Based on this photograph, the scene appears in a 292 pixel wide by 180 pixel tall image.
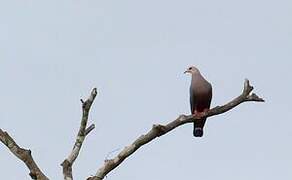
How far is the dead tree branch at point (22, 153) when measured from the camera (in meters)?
6.78

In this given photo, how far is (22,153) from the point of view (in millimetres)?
6820

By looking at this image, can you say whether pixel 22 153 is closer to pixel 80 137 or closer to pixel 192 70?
pixel 80 137

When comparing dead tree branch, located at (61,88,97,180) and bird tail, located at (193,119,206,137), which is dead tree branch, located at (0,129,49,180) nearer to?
dead tree branch, located at (61,88,97,180)

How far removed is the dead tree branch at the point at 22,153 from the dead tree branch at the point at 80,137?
0.29 m

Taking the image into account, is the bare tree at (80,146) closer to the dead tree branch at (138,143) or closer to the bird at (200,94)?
the dead tree branch at (138,143)

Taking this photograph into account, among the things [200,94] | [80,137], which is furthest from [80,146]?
[200,94]

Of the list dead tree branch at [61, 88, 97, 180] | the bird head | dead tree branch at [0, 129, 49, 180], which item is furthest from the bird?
dead tree branch at [0, 129, 49, 180]

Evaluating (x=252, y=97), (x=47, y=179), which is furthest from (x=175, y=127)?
(x=47, y=179)

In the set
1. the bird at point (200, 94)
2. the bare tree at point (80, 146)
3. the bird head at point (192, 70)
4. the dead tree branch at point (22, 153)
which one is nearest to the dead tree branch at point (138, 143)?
the bare tree at point (80, 146)

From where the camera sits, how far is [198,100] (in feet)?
36.3

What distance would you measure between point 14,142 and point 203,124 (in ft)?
14.0

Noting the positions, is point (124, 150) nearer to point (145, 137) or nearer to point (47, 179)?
point (145, 137)

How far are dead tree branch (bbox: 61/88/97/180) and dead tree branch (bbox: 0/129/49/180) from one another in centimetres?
29

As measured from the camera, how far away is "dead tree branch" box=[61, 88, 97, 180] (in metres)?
6.91
